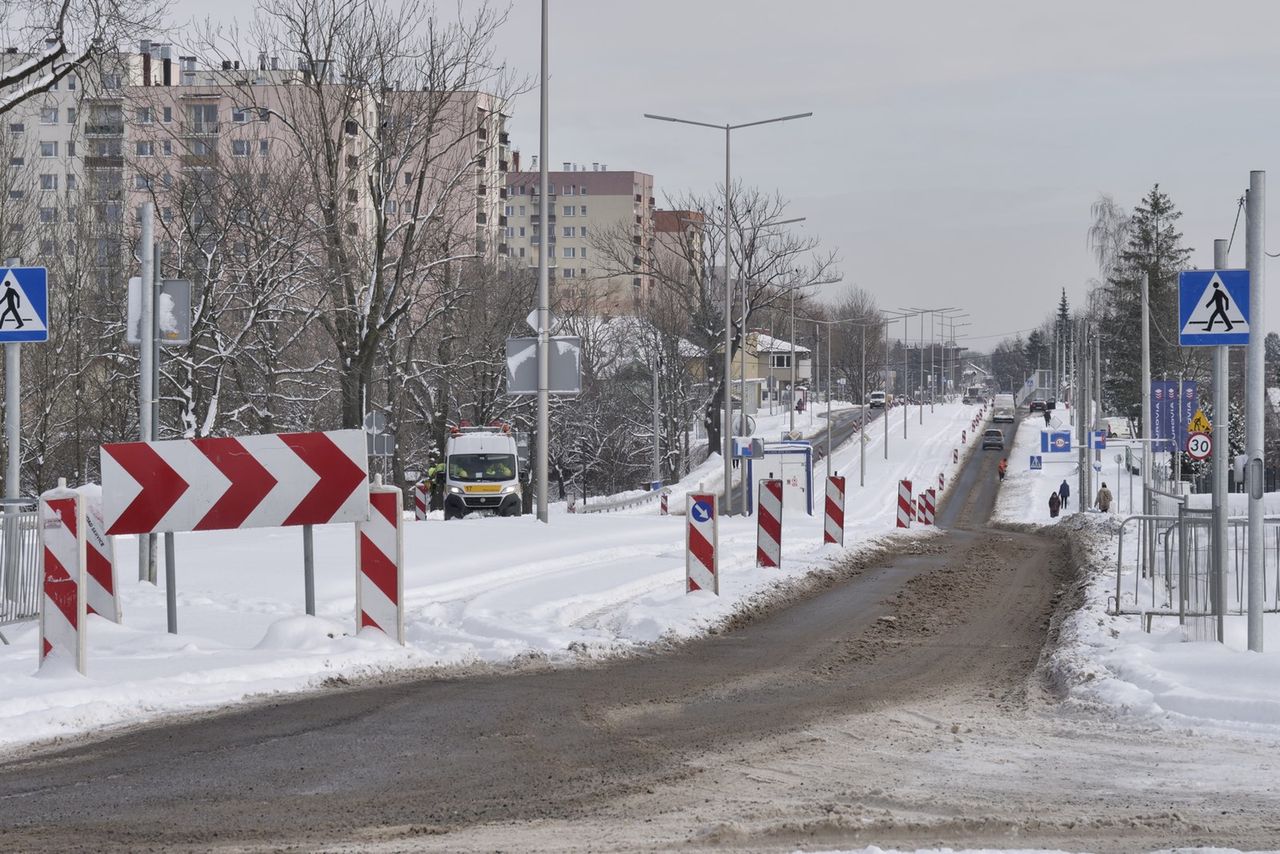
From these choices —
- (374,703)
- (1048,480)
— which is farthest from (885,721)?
(1048,480)

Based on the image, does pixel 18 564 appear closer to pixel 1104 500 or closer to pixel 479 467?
pixel 479 467

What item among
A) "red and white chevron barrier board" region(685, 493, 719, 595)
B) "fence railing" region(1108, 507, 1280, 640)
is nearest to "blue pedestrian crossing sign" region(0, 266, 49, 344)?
"red and white chevron barrier board" region(685, 493, 719, 595)

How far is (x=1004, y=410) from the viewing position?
137 m

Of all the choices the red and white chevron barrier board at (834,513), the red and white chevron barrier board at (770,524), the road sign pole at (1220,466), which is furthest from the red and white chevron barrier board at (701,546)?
the red and white chevron barrier board at (834,513)

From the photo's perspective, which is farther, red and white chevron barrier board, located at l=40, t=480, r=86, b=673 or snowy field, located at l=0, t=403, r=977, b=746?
red and white chevron barrier board, located at l=40, t=480, r=86, b=673

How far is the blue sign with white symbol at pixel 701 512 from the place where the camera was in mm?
16203

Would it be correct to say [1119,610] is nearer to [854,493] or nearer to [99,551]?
[99,551]

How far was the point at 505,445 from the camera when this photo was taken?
42.6 m

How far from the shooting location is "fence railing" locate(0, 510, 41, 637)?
1291 centimetres

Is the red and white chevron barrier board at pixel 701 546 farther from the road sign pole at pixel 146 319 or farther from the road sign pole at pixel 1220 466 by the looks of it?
the road sign pole at pixel 146 319

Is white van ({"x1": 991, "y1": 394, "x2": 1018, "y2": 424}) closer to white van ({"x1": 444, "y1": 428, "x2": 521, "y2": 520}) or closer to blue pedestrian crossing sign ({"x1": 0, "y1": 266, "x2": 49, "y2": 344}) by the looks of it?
white van ({"x1": 444, "y1": 428, "x2": 521, "y2": 520})

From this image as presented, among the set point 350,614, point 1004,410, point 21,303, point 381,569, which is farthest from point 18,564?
point 1004,410

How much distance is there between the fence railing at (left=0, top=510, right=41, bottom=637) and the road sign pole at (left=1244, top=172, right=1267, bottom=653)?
31.4 feet

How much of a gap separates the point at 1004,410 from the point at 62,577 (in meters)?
132
